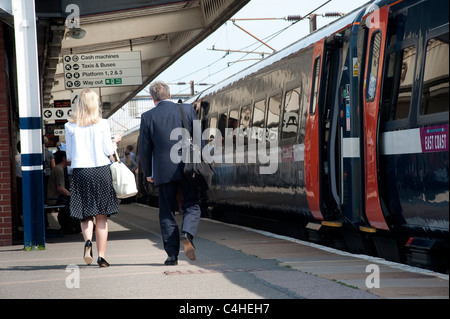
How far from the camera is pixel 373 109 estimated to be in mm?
8188

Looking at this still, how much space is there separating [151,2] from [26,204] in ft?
15.6

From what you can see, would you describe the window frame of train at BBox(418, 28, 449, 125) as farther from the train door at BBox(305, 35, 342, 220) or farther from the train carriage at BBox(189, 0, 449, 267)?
the train door at BBox(305, 35, 342, 220)

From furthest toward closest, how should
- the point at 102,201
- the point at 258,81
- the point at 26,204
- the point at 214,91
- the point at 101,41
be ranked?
1. the point at 101,41
2. the point at 214,91
3. the point at 258,81
4. the point at 26,204
5. the point at 102,201

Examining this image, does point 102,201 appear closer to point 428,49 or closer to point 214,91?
point 428,49

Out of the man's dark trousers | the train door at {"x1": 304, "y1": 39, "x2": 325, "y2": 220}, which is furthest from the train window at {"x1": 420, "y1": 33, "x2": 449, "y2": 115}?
the train door at {"x1": 304, "y1": 39, "x2": 325, "y2": 220}

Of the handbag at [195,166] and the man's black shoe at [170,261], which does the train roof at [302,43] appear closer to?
the handbag at [195,166]

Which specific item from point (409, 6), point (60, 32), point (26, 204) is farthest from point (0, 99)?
point (409, 6)

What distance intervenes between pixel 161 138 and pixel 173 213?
2.41ft

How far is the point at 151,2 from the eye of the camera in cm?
1391

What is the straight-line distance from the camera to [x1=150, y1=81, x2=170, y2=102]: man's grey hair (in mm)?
8250

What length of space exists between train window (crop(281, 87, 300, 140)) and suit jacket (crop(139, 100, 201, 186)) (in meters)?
3.03

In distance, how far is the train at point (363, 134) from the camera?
7.20 meters

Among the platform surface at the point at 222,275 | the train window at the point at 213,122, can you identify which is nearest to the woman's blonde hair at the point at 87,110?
the platform surface at the point at 222,275

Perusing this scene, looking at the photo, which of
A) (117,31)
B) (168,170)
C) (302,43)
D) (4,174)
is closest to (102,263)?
(168,170)
